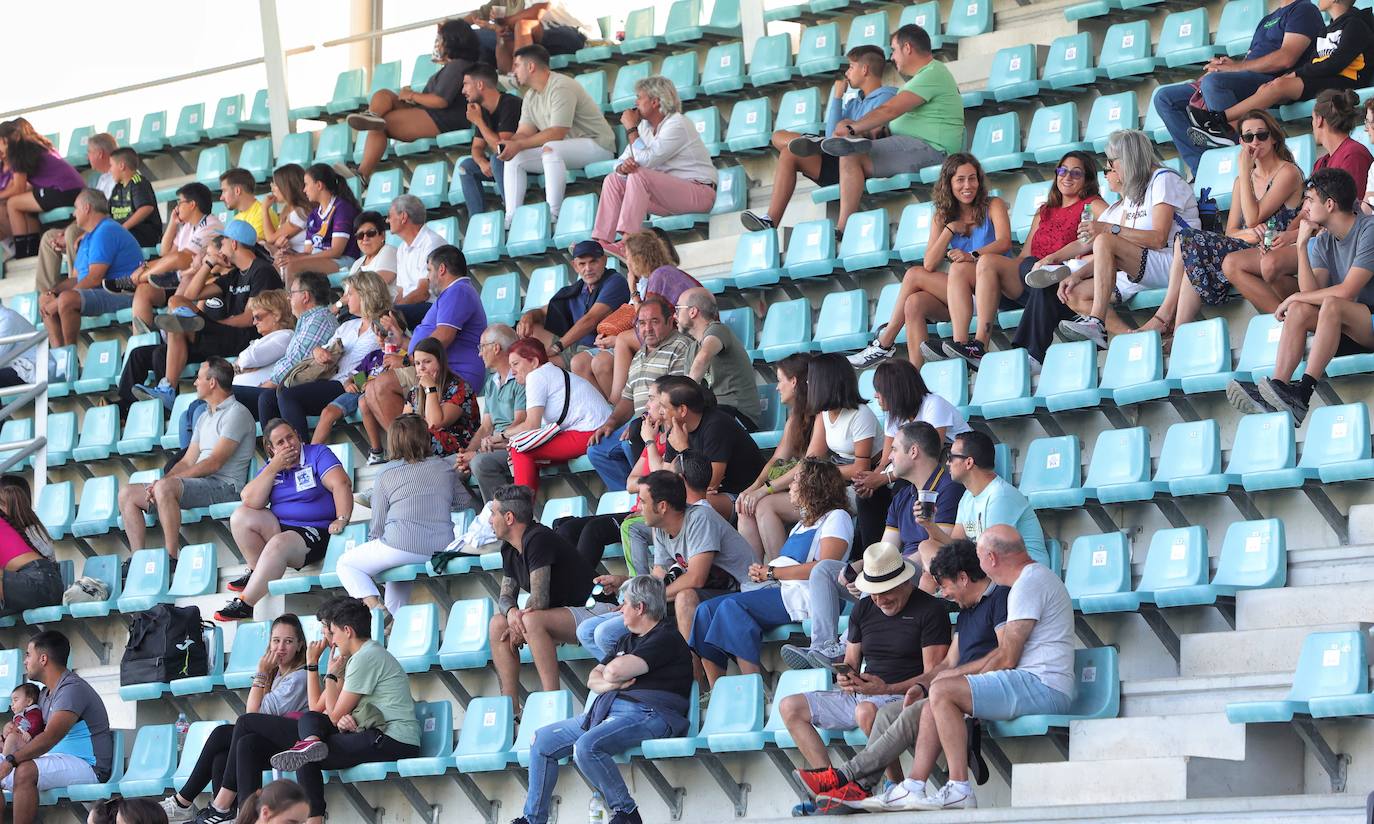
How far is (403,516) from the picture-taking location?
341 inches

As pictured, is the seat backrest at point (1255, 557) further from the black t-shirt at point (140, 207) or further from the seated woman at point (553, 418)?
the black t-shirt at point (140, 207)

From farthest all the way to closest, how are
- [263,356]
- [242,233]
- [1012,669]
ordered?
[242,233] < [263,356] < [1012,669]

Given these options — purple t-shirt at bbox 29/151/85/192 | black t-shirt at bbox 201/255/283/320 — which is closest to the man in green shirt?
black t-shirt at bbox 201/255/283/320

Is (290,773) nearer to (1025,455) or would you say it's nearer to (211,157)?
(1025,455)

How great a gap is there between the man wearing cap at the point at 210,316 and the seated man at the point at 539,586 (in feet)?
10.3

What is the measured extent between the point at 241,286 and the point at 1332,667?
6.35 m

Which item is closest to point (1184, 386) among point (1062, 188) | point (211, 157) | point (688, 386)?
point (1062, 188)

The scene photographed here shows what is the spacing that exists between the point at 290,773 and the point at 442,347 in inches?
80.8

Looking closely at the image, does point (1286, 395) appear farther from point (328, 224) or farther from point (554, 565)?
point (328, 224)

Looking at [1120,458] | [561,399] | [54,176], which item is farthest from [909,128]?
[54,176]

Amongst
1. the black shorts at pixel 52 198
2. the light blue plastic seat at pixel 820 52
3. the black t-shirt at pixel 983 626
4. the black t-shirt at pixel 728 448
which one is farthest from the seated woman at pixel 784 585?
the black shorts at pixel 52 198

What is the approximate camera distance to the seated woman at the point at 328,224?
10.8 meters

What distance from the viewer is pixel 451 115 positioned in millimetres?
11656

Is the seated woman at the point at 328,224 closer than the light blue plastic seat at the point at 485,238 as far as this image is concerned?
No
